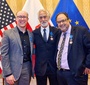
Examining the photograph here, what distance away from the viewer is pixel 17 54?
2.71 metres

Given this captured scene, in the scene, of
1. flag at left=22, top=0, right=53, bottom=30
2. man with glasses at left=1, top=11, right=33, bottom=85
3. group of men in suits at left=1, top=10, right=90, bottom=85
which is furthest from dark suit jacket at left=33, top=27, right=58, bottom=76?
flag at left=22, top=0, right=53, bottom=30

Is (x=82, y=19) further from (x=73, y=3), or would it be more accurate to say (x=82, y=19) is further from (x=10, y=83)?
(x=10, y=83)

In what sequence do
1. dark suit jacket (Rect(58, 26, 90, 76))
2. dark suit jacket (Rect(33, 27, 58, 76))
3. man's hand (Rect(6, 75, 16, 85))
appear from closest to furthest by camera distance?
1. dark suit jacket (Rect(58, 26, 90, 76))
2. man's hand (Rect(6, 75, 16, 85))
3. dark suit jacket (Rect(33, 27, 58, 76))

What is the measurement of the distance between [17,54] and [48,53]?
1.56 ft

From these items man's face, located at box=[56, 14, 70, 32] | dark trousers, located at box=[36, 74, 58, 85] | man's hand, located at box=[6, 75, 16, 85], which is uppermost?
man's face, located at box=[56, 14, 70, 32]

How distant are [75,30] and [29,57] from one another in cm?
78

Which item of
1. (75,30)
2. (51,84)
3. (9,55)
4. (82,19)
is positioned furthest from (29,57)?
(82,19)

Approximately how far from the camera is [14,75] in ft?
8.88

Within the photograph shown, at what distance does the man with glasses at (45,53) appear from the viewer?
288 cm

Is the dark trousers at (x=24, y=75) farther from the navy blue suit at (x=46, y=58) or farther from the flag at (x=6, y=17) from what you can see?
the flag at (x=6, y=17)

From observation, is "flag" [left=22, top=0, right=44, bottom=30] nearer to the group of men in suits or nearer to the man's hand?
the group of men in suits

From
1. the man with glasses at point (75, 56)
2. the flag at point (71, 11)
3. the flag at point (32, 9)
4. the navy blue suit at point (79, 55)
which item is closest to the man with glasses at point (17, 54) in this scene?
the man with glasses at point (75, 56)

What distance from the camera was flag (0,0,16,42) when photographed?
408cm

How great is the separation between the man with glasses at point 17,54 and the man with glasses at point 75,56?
1.61 feet
